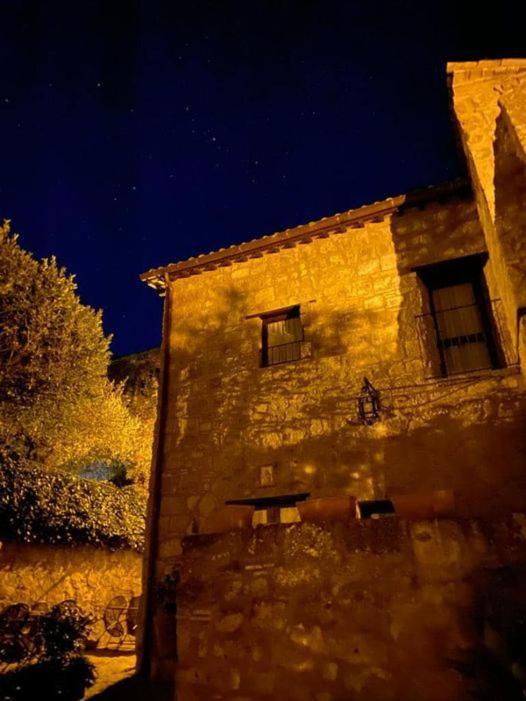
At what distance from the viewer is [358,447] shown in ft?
20.1

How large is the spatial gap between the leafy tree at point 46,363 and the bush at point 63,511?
3.19 feet

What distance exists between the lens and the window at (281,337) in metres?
7.55

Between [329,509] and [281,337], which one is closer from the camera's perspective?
[329,509]

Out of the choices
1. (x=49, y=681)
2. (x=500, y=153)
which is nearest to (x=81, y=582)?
(x=49, y=681)

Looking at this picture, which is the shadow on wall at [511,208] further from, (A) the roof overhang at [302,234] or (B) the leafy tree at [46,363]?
(B) the leafy tree at [46,363]

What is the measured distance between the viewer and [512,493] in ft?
17.2

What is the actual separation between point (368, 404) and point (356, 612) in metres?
3.48

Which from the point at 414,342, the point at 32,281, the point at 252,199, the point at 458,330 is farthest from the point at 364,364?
the point at 252,199

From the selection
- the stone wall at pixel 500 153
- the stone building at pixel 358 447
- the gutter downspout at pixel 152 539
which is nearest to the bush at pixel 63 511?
the gutter downspout at pixel 152 539

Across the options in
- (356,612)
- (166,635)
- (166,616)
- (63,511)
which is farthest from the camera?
(63,511)

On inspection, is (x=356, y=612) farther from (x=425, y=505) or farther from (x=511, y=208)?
(x=511, y=208)

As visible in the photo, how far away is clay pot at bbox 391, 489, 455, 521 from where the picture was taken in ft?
10.9

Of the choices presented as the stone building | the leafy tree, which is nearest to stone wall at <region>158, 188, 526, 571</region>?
the stone building

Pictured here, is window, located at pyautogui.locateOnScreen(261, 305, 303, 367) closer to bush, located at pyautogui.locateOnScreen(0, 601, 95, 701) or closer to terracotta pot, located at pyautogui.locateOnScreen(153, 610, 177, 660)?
terracotta pot, located at pyautogui.locateOnScreen(153, 610, 177, 660)
